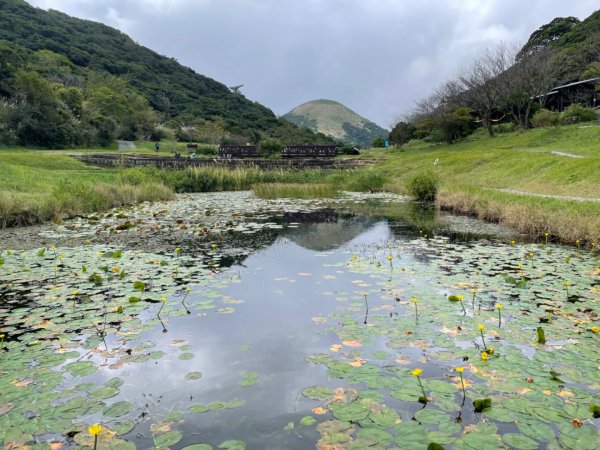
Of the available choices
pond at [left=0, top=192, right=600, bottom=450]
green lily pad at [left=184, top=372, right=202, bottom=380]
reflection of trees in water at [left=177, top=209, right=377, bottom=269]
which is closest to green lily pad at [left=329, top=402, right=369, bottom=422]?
pond at [left=0, top=192, right=600, bottom=450]

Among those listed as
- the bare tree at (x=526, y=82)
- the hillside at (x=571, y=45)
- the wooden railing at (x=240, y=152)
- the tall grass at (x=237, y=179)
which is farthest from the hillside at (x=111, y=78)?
the hillside at (x=571, y=45)

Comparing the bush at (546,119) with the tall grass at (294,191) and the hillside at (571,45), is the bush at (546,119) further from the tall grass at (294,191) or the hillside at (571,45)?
the tall grass at (294,191)

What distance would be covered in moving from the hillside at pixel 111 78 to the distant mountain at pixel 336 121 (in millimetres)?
51060

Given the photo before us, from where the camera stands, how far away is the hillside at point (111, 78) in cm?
4575

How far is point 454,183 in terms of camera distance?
19.8m

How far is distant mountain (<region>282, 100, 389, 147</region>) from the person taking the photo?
154675 millimetres

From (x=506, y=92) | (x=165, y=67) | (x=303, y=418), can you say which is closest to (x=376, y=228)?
(x=303, y=418)

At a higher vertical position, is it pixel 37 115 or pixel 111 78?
pixel 111 78

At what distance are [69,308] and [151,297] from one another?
961 mm

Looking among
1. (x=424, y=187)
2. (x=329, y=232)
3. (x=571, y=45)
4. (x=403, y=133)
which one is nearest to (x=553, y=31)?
(x=571, y=45)

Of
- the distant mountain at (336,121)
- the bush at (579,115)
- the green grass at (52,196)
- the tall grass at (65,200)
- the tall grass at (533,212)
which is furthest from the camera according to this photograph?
the distant mountain at (336,121)

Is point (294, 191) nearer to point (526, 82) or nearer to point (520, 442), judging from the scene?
point (520, 442)

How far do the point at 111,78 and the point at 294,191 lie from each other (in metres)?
58.5

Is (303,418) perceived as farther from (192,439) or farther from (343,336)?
(343,336)
